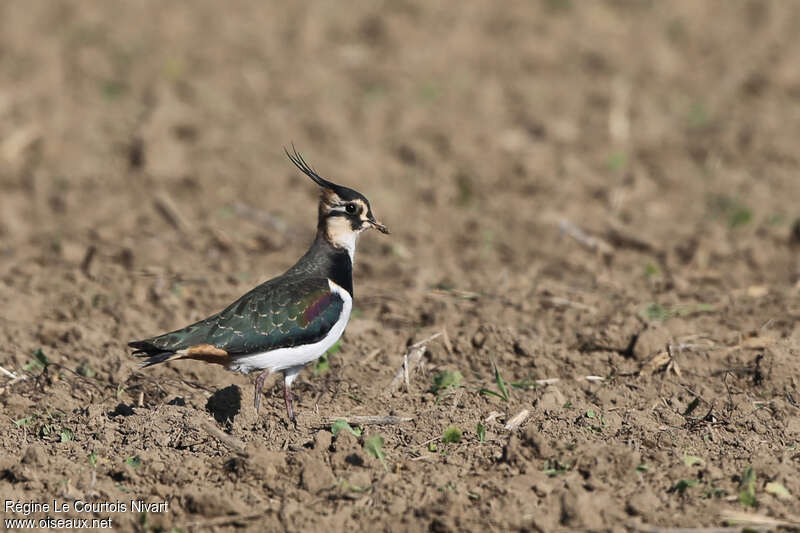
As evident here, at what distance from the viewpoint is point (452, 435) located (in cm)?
653

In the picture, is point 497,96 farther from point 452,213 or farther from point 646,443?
point 646,443

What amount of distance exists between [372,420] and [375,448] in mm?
562

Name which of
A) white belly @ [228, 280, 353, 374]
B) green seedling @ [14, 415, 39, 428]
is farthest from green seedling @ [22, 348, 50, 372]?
white belly @ [228, 280, 353, 374]

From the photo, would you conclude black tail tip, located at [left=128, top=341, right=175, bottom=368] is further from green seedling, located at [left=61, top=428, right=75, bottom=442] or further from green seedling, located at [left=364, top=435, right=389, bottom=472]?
green seedling, located at [left=364, top=435, right=389, bottom=472]

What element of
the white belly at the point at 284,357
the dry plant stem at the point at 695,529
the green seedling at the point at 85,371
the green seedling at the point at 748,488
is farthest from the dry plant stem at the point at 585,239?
the dry plant stem at the point at 695,529

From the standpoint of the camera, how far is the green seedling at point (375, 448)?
625cm

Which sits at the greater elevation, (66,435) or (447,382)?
(447,382)

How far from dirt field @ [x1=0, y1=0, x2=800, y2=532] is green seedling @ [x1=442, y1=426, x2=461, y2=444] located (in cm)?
1

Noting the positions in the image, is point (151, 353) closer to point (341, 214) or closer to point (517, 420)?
point (341, 214)

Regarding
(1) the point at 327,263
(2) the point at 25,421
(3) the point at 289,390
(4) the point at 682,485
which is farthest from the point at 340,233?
(4) the point at 682,485

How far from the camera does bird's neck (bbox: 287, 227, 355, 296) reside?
7617 mm

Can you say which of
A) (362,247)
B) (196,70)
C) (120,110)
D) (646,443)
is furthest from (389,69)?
(646,443)

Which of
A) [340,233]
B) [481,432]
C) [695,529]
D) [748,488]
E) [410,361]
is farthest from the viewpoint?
[340,233]

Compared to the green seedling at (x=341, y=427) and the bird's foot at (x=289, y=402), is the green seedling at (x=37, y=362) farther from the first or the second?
the green seedling at (x=341, y=427)
